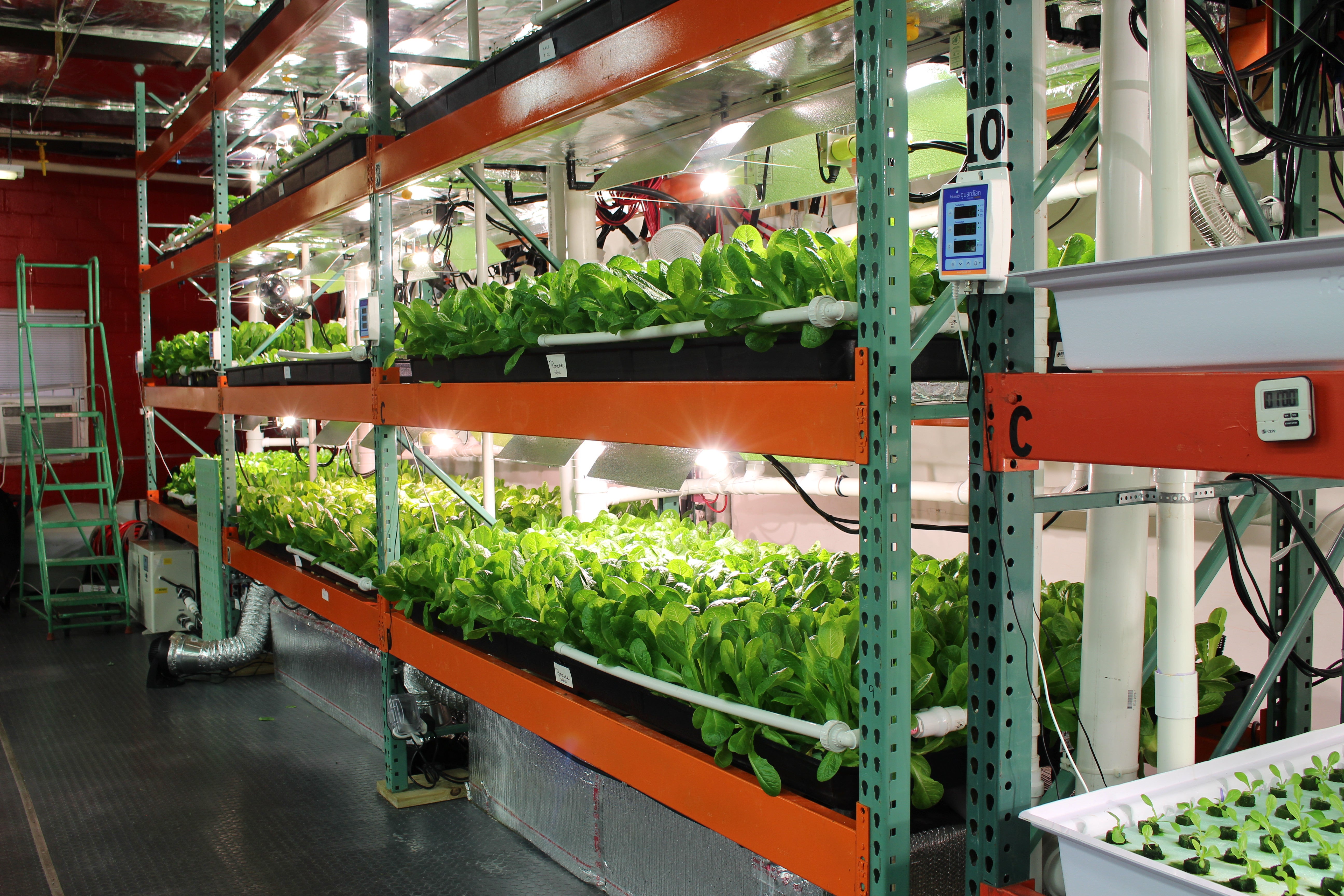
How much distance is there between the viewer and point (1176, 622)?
4.90ft

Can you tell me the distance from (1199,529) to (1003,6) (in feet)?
8.13

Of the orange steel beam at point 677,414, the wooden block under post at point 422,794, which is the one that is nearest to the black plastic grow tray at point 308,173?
the orange steel beam at point 677,414

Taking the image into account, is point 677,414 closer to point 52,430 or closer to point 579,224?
point 579,224

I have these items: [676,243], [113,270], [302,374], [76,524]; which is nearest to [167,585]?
[76,524]

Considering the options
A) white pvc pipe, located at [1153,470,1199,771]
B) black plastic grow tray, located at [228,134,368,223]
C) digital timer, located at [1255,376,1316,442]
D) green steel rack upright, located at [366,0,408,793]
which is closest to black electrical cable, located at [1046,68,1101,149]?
white pvc pipe, located at [1153,470,1199,771]

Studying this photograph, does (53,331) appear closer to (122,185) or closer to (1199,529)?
(122,185)

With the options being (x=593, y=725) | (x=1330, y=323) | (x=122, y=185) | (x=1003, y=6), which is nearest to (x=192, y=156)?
(x=122, y=185)

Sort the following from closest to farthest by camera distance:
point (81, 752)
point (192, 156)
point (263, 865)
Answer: point (263, 865) < point (81, 752) < point (192, 156)

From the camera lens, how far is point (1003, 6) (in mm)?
1401

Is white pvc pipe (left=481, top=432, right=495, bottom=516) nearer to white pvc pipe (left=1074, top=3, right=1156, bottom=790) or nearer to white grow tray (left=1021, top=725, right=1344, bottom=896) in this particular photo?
white pvc pipe (left=1074, top=3, right=1156, bottom=790)

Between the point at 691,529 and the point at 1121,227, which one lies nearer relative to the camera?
the point at 1121,227

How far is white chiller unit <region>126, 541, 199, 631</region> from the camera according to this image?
653 cm

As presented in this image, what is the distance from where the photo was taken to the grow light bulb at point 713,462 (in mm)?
2849

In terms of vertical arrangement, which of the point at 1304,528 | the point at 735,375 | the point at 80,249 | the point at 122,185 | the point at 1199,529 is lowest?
the point at 1199,529
